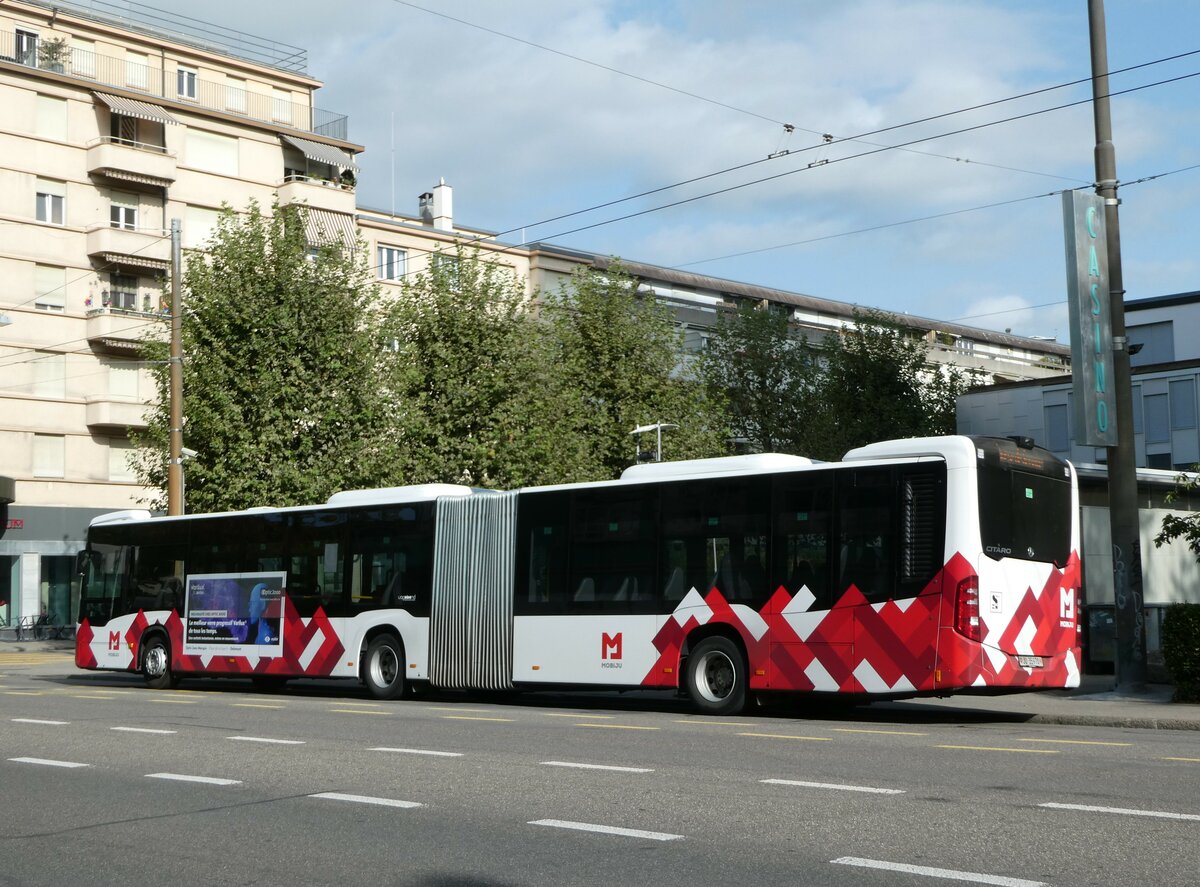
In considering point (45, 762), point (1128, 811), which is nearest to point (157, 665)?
point (45, 762)

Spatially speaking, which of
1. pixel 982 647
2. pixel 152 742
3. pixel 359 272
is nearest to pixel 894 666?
pixel 982 647

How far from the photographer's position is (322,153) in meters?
58.2

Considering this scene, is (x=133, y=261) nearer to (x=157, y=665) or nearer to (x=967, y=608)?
(x=157, y=665)

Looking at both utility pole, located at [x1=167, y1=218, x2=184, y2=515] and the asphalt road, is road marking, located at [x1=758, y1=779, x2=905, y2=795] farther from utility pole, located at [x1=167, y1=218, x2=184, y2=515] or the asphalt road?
utility pole, located at [x1=167, y1=218, x2=184, y2=515]

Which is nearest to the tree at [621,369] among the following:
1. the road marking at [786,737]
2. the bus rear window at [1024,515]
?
the bus rear window at [1024,515]

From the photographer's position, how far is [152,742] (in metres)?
13.9

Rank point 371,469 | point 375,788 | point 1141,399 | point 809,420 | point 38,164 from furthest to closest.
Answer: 1. point 809,420
2. point 38,164
3. point 1141,399
4. point 371,469
5. point 375,788

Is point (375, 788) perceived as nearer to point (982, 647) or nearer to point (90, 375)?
point (982, 647)

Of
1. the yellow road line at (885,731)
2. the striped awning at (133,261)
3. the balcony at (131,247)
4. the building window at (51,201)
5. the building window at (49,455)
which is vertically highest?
the building window at (51,201)

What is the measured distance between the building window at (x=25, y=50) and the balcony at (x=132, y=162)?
11.0 ft

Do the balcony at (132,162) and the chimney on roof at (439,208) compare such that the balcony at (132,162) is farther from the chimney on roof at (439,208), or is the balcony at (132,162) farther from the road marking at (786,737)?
the road marking at (786,737)

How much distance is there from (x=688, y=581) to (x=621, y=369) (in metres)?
33.0

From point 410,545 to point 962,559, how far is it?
888 cm

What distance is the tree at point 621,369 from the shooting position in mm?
50188
